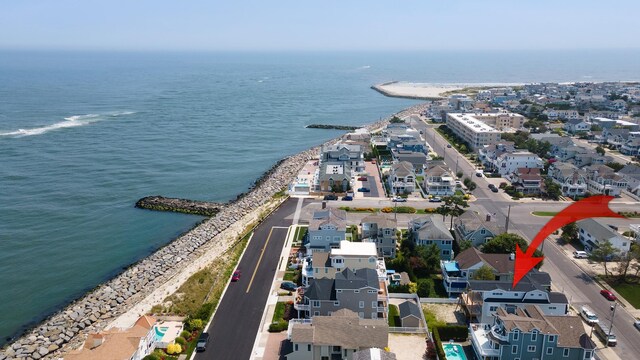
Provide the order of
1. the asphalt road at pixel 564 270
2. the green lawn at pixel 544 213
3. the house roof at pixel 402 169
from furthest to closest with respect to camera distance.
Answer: the house roof at pixel 402 169, the green lawn at pixel 544 213, the asphalt road at pixel 564 270

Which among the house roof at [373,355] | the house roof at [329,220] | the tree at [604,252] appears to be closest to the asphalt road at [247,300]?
the house roof at [329,220]

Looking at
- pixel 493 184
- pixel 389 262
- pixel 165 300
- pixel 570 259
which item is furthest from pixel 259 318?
pixel 493 184

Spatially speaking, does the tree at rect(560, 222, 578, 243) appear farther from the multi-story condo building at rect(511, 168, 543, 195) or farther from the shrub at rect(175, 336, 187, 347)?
the shrub at rect(175, 336, 187, 347)

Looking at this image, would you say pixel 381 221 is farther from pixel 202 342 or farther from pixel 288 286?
pixel 202 342

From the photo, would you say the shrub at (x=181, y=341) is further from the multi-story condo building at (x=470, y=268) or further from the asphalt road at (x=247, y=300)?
the multi-story condo building at (x=470, y=268)

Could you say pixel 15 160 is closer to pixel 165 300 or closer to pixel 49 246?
pixel 49 246
